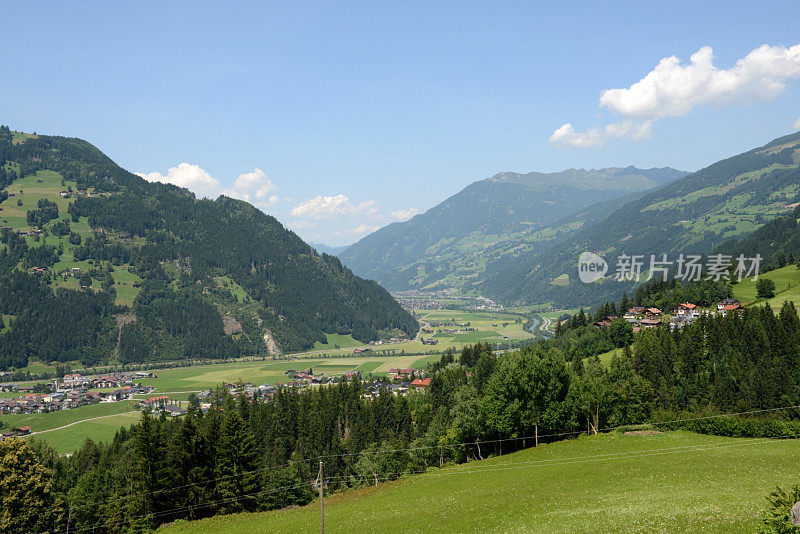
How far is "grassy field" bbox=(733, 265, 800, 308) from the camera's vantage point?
430 feet

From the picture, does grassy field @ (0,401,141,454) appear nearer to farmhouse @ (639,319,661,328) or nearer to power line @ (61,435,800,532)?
power line @ (61,435,800,532)

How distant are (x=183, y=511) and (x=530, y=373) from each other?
46.3 meters

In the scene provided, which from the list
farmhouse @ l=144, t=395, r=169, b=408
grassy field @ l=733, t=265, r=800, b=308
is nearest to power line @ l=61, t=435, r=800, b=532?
grassy field @ l=733, t=265, r=800, b=308

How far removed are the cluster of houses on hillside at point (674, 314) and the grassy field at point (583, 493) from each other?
83942mm

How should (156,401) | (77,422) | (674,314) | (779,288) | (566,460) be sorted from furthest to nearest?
(156,401) → (77,422) → (779,288) → (674,314) → (566,460)

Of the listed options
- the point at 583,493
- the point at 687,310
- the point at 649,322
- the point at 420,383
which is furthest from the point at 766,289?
the point at 583,493

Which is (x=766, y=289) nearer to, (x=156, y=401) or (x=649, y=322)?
(x=649, y=322)

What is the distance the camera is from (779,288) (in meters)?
146

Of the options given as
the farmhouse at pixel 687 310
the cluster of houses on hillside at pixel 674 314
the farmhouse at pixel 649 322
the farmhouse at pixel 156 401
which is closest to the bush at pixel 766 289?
the cluster of houses on hillside at pixel 674 314

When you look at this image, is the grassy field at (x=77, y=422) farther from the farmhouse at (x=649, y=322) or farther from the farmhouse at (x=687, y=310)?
the farmhouse at (x=687, y=310)

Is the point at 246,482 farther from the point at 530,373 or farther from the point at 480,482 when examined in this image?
the point at 530,373

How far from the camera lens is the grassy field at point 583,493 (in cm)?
3148

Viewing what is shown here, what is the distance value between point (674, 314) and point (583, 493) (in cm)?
12346

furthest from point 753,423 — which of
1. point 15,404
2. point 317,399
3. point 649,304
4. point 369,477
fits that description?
point 15,404
